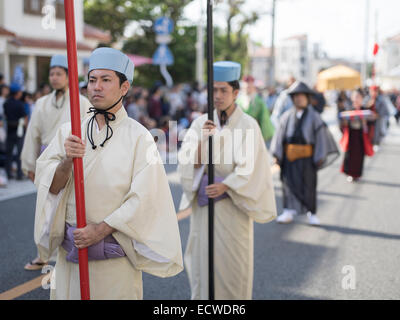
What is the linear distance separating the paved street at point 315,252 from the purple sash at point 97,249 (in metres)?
2.00

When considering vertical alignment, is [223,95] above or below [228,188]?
above

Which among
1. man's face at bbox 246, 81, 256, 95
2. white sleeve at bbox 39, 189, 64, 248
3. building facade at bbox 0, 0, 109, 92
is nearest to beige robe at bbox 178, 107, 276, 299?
white sleeve at bbox 39, 189, 64, 248

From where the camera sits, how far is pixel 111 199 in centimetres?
A: 270

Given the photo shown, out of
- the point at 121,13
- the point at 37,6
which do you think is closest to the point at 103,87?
the point at 37,6

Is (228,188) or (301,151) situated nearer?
(228,188)

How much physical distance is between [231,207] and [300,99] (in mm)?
3620

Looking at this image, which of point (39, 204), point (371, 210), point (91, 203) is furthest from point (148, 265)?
point (371, 210)

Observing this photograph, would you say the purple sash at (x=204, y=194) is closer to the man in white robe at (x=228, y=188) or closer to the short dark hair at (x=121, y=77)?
the man in white robe at (x=228, y=188)

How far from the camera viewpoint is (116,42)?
30.8 metres

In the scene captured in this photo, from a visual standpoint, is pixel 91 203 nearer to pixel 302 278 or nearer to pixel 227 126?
pixel 227 126

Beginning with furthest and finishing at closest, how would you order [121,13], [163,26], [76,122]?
[121,13]
[163,26]
[76,122]

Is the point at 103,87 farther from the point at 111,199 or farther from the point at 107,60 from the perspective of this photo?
the point at 111,199

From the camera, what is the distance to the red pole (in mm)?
2344

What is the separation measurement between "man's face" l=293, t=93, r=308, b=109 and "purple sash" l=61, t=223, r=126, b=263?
198 inches
